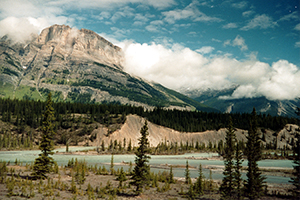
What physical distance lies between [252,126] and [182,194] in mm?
15319

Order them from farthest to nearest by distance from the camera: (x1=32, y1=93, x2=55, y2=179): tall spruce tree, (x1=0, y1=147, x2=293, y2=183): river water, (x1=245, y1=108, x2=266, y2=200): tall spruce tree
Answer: (x1=0, y1=147, x2=293, y2=183): river water
(x1=32, y1=93, x2=55, y2=179): tall spruce tree
(x1=245, y1=108, x2=266, y2=200): tall spruce tree

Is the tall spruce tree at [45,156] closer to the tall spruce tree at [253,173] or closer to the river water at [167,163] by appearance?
the river water at [167,163]

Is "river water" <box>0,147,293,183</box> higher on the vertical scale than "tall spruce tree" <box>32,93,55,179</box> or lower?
lower

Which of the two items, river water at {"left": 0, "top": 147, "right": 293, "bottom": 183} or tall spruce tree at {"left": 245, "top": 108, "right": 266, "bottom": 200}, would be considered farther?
river water at {"left": 0, "top": 147, "right": 293, "bottom": 183}

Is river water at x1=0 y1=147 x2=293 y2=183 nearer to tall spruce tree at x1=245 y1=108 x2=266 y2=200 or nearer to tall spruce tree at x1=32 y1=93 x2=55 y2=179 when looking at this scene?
tall spruce tree at x1=32 y1=93 x2=55 y2=179

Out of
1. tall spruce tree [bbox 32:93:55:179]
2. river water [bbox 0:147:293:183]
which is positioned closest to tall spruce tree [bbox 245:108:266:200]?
river water [bbox 0:147:293:183]

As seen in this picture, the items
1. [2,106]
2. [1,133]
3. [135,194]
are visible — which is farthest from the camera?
[2,106]

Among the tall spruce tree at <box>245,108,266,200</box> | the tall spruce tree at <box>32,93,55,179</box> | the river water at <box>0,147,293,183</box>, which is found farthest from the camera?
the river water at <box>0,147,293,183</box>

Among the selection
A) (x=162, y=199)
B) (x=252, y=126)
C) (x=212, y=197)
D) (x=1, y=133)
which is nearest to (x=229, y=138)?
(x=252, y=126)

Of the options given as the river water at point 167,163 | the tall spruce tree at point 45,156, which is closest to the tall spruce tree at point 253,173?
the river water at point 167,163

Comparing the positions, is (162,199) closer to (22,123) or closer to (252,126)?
(252,126)

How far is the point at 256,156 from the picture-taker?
118 ft

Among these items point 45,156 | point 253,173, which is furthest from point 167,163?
point 253,173

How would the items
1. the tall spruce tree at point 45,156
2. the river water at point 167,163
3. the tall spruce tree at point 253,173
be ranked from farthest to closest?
the river water at point 167,163, the tall spruce tree at point 45,156, the tall spruce tree at point 253,173
